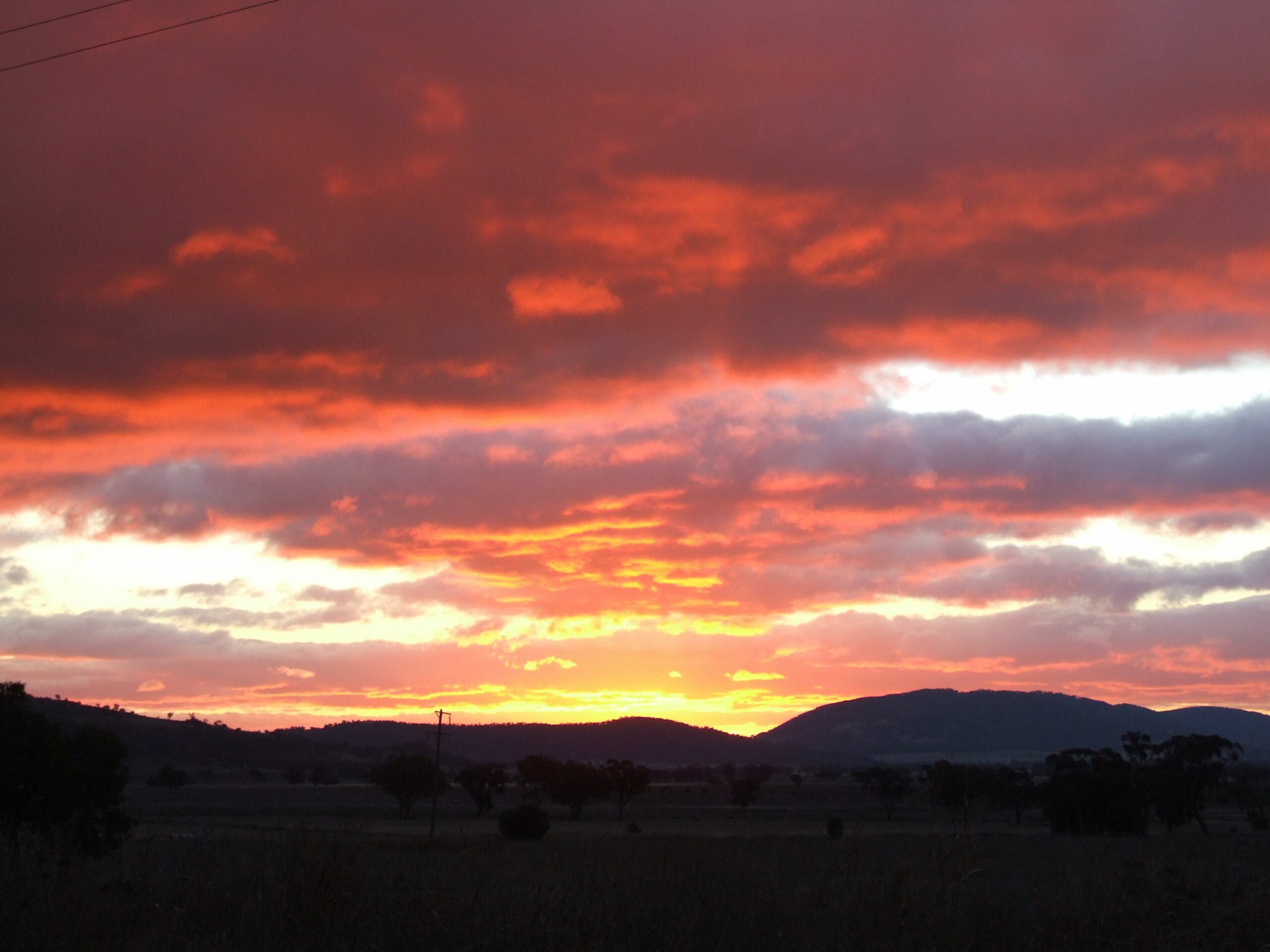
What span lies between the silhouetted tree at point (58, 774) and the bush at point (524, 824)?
26525 mm

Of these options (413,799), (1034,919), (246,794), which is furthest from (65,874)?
(246,794)

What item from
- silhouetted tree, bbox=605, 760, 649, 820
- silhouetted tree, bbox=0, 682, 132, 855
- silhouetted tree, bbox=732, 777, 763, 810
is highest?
silhouetted tree, bbox=0, 682, 132, 855

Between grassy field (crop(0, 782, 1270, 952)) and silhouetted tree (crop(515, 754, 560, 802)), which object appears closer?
grassy field (crop(0, 782, 1270, 952))

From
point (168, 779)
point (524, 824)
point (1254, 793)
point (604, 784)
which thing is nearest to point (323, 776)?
point (168, 779)

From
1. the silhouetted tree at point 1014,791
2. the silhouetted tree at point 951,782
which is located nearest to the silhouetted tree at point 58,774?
the silhouetted tree at point 951,782

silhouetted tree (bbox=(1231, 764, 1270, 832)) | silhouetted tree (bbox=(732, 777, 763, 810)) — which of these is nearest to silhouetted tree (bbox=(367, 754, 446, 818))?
silhouetted tree (bbox=(732, 777, 763, 810))

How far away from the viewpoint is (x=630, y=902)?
891 centimetres

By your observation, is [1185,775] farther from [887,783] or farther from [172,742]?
[172,742]

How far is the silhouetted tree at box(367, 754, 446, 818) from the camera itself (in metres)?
99.8

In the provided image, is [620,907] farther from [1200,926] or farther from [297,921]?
[1200,926]

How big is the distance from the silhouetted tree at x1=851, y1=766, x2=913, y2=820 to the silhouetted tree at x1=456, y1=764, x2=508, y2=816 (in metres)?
39.2

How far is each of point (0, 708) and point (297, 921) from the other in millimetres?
29268

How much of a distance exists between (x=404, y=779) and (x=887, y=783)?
173 ft

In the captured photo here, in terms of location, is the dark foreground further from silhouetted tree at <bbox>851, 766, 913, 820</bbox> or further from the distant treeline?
silhouetted tree at <bbox>851, 766, 913, 820</bbox>
